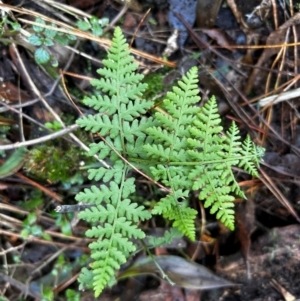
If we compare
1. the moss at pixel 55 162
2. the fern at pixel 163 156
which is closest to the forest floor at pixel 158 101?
the moss at pixel 55 162

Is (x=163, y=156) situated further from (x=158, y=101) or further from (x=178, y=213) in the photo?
(x=158, y=101)

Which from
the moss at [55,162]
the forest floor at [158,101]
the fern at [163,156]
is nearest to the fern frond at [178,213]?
the fern at [163,156]

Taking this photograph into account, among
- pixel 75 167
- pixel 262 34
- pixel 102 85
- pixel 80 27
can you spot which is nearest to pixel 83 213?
pixel 102 85

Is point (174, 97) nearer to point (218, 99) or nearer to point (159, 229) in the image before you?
point (218, 99)

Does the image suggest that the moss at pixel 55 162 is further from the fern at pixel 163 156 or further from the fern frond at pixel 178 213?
the fern frond at pixel 178 213

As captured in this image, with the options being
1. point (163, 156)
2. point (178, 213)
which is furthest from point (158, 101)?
point (178, 213)

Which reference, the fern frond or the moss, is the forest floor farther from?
the fern frond

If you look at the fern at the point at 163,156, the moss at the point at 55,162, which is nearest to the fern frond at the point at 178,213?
the fern at the point at 163,156

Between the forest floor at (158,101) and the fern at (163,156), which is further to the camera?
the forest floor at (158,101)
